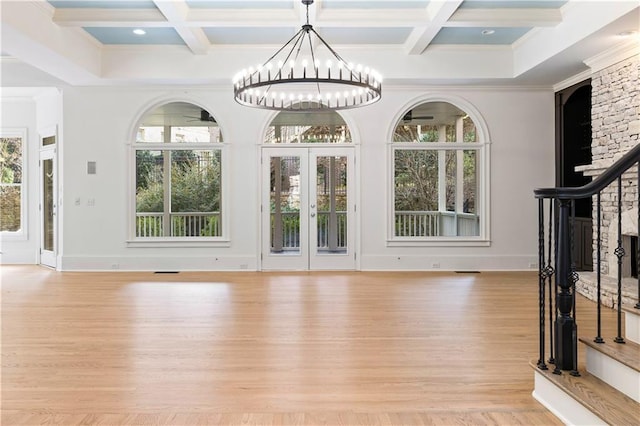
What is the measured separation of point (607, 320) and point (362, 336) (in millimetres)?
2534

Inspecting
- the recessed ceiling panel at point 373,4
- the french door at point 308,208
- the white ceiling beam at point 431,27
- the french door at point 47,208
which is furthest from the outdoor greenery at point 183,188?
the white ceiling beam at point 431,27

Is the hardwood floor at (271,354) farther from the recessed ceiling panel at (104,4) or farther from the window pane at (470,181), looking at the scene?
the recessed ceiling panel at (104,4)

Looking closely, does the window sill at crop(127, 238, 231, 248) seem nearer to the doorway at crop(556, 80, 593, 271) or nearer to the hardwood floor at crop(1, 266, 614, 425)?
the hardwood floor at crop(1, 266, 614, 425)

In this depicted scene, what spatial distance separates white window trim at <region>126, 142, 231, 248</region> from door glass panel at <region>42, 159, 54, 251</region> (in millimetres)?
1887

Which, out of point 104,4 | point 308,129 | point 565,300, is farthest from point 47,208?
point 565,300

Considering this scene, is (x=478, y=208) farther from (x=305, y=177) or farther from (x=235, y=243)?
(x=235, y=243)

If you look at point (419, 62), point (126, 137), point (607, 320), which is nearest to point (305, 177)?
point (419, 62)

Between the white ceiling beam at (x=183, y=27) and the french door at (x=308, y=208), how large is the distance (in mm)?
1979

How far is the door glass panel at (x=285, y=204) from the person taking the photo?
26.6ft

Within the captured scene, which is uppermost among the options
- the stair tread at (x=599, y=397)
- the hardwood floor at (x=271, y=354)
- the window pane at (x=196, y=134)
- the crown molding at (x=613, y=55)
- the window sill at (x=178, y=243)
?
the crown molding at (x=613, y=55)

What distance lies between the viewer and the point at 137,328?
175 inches

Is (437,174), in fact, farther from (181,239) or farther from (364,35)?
(181,239)

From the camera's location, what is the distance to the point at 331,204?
26.7 ft

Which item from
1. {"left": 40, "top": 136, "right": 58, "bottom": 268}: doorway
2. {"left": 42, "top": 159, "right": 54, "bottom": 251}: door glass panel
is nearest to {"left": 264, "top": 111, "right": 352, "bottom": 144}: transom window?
{"left": 40, "top": 136, "right": 58, "bottom": 268}: doorway
